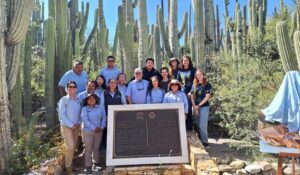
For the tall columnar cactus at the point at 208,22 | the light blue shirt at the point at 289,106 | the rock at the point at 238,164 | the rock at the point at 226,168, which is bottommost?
the rock at the point at 226,168

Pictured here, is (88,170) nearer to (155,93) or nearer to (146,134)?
(146,134)

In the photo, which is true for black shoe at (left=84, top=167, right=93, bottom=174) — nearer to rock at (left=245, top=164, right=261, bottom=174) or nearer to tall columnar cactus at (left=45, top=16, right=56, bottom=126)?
rock at (left=245, top=164, right=261, bottom=174)

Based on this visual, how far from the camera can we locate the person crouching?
671 centimetres

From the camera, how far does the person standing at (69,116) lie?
6.59 m

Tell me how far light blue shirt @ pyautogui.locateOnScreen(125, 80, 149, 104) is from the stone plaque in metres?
0.41

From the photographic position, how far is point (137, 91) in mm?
7383

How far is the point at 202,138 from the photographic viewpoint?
7836 mm

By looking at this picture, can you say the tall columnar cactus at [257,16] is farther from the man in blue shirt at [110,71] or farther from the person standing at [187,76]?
the man in blue shirt at [110,71]

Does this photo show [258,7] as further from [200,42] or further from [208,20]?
[200,42]

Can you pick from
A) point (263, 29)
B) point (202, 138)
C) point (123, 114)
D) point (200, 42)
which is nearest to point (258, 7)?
point (263, 29)

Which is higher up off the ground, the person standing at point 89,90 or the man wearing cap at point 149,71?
the man wearing cap at point 149,71

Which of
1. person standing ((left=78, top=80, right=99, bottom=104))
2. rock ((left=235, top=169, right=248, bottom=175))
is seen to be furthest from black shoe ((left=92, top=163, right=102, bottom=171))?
rock ((left=235, top=169, right=248, bottom=175))

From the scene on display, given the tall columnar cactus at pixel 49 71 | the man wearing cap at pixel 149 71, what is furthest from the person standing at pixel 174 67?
the tall columnar cactus at pixel 49 71

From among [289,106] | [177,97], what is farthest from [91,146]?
[289,106]
